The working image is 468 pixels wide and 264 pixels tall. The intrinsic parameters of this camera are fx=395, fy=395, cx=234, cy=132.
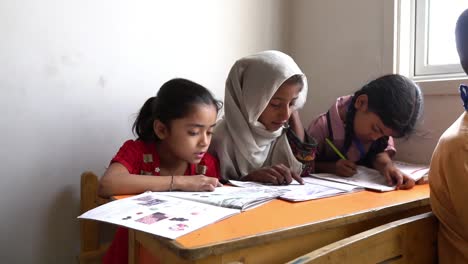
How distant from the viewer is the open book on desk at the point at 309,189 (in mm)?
872

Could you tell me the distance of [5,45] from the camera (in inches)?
43.3

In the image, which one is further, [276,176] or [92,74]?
[92,74]

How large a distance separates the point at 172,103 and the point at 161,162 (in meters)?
0.18

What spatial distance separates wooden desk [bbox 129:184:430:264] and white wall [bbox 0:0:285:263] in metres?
0.58

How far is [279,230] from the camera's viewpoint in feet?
2.04

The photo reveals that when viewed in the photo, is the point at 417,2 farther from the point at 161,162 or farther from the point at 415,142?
the point at 161,162

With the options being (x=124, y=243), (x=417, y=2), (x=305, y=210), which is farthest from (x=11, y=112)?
(x=417, y=2)

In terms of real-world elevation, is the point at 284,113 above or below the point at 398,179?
above

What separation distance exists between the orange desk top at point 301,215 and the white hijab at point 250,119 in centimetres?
34

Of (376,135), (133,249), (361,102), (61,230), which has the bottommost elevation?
(61,230)

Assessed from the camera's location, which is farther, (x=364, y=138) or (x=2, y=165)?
(x=364, y=138)

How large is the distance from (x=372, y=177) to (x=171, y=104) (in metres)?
0.62

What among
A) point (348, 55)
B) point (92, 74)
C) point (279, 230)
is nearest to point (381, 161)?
point (348, 55)

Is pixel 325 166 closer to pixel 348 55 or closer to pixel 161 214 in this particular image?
pixel 348 55
